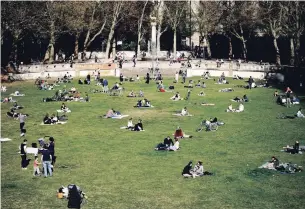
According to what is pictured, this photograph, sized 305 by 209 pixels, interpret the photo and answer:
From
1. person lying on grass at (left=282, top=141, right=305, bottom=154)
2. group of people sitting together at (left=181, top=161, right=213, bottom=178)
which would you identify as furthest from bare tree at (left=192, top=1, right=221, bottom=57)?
group of people sitting together at (left=181, top=161, right=213, bottom=178)

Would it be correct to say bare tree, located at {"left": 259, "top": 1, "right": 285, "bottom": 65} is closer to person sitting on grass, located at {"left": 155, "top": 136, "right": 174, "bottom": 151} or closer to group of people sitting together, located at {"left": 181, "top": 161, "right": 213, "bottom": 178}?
person sitting on grass, located at {"left": 155, "top": 136, "right": 174, "bottom": 151}

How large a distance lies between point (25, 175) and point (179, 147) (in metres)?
8.87

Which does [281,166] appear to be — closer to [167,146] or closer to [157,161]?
[157,161]

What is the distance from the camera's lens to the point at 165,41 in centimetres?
9819

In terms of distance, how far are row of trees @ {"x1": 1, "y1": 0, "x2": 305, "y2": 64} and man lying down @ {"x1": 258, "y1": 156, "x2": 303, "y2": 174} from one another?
46.1 meters

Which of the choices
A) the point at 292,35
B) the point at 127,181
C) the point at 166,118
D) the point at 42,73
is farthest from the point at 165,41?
the point at 127,181

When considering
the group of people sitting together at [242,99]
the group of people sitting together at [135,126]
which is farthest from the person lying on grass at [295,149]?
the group of people sitting together at [242,99]

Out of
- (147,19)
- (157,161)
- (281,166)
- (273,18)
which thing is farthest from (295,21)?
(157,161)

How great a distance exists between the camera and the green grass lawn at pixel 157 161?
1778 cm

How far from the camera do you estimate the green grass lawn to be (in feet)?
58.3

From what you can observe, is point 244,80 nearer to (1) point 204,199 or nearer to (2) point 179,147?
(2) point 179,147

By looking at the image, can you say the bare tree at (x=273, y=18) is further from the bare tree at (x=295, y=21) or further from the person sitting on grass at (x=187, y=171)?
the person sitting on grass at (x=187, y=171)

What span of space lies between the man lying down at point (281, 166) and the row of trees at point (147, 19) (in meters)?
46.1

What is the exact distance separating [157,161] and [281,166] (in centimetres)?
606
